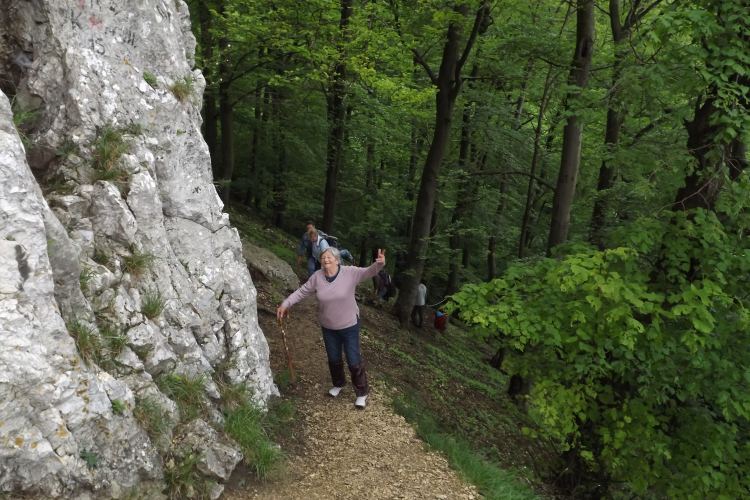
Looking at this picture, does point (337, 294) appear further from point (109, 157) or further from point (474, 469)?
point (109, 157)

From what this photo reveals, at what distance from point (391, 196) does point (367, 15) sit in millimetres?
9687

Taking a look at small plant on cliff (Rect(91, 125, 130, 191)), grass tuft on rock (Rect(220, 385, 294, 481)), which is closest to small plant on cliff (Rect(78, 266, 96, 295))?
small plant on cliff (Rect(91, 125, 130, 191))

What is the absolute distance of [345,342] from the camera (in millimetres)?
6043

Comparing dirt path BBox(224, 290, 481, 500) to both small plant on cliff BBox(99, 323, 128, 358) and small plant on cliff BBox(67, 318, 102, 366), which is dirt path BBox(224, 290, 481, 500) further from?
small plant on cliff BBox(67, 318, 102, 366)

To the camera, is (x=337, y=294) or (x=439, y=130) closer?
(x=337, y=294)

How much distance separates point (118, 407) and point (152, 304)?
1.03 meters

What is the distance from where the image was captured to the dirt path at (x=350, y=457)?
4.84 meters

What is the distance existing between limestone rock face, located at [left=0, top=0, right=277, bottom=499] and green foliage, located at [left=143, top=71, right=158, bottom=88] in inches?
2.0

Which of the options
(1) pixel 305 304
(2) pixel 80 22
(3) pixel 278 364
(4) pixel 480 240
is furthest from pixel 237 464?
(4) pixel 480 240

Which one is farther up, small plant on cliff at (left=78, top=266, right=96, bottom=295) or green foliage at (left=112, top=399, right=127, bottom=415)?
small plant on cliff at (left=78, top=266, right=96, bottom=295)

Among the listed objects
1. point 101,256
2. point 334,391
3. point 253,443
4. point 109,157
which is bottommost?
point 334,391

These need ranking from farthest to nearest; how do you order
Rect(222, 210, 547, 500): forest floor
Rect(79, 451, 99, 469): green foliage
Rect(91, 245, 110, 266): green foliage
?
Rect(222, 210, 547, 500): forest floor → Rect(91, 245, 110, 266): green foliage → Rect(79, 451, 99, 469): green foliage

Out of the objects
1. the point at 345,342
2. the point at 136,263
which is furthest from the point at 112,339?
the point at 345,342

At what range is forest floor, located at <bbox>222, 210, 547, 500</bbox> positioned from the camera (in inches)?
197
